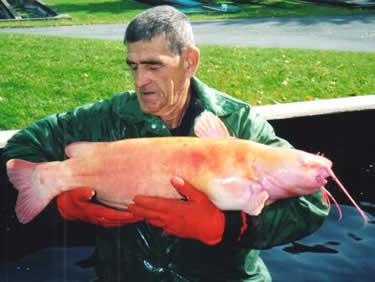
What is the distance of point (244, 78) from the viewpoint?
7.63 meters

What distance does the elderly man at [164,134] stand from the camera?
2.52 metres

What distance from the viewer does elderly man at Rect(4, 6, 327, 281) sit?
2516 mm

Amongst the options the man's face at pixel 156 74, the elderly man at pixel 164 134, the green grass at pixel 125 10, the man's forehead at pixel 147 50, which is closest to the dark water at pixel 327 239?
the elderly man at pixel 164 134

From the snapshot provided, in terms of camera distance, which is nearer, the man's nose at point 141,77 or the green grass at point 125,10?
the man's nose at point 141,77

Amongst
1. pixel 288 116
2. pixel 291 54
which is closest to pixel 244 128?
pixel 288 116

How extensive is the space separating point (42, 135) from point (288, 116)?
99.4 inches

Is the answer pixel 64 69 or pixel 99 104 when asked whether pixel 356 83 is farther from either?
pixel 99 104

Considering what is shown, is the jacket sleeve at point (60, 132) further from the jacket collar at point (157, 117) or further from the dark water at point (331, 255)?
the dark water at point (331, 255)

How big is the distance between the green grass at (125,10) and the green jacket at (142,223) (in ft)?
47.0

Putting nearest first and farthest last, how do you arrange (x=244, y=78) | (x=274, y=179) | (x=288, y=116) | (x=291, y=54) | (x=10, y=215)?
(x=274, y=179), (x=10, y=215), (x=288, y=116), (x=244, y=78), (x=291, y=54)

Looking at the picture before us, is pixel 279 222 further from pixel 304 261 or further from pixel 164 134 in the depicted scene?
pixel 304 261

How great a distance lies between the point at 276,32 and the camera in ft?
50.6

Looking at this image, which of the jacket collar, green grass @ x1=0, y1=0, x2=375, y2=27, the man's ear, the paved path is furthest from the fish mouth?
green grass @ x1=0, y1=0, x2=375, y2=27

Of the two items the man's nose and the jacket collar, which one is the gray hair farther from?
the jacket collar
